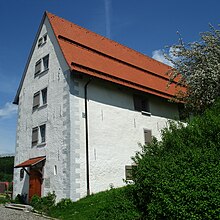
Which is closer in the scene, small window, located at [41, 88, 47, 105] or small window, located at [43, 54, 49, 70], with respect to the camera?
small window, located at [41, 88, 47, 105]

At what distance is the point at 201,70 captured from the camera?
14.7 meters

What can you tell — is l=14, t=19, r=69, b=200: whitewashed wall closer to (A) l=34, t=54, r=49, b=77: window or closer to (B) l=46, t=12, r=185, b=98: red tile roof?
(A) l=34, t=54, r=49, b=77: window

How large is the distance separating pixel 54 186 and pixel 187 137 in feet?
27.1

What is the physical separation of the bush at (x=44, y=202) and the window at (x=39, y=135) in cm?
324

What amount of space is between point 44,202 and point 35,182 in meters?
2.06

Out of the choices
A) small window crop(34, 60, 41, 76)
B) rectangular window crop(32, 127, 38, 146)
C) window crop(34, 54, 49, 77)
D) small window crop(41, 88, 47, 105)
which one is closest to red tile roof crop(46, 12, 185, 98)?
window crop(34, 54, 49, 77)

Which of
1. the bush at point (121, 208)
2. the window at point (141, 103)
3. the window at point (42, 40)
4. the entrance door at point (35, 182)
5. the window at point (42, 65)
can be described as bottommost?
the bush at point (121, 208)

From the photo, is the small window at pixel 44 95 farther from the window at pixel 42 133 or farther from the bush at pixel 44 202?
the bush at pixel 44 202

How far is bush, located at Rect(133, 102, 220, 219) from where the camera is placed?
19.4 ft

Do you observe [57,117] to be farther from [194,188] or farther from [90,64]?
[194,188]

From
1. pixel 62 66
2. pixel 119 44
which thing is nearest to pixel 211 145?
pixel 62 66

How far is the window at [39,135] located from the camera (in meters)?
16.1

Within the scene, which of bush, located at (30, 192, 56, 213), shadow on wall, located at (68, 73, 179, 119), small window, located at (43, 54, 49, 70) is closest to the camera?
bush, located at (30, 192, 56, 213)

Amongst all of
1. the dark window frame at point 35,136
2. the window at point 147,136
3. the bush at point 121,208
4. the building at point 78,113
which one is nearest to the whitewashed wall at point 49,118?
the building at point 78,113
